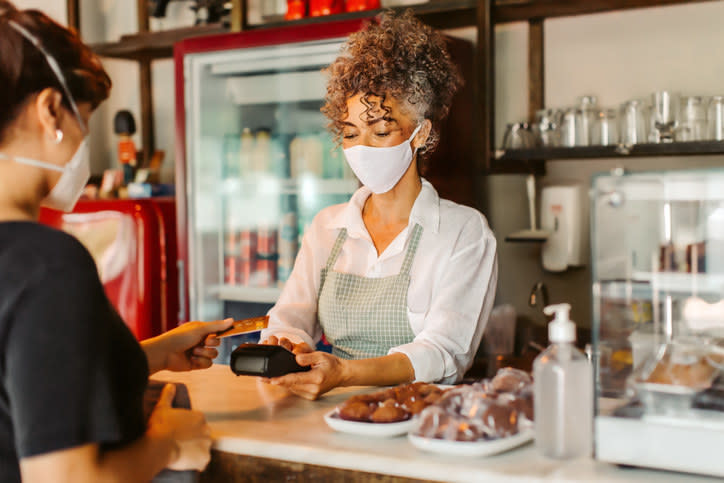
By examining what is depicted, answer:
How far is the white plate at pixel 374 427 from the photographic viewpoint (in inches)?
50.3

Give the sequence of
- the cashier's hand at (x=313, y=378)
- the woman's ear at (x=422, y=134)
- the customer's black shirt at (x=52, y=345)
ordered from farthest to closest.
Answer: the woman's ear at (x=422, y=134)
the cashier's hand at (x=313, y=378)
the customer's black shirt at (x=52, y=345)

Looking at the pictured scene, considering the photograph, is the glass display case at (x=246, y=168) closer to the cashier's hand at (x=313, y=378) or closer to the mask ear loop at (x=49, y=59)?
the cashier's hand at (x=313, y=378)

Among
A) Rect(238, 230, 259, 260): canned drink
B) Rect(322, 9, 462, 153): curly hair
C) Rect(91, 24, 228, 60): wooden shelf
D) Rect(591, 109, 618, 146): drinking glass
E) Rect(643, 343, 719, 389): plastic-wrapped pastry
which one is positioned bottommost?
Rect(643, 343, 719, 389): plastic-wrapped pastry

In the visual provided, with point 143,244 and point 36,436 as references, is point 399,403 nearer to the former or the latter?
point 36,436

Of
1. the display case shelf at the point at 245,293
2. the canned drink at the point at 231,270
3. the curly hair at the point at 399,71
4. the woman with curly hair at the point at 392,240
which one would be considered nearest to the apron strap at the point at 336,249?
the woman with curly hair at the point at 392,240

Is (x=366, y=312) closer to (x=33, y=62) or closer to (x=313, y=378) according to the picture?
(x=313, y=378)

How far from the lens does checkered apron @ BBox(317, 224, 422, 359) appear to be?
1988mm

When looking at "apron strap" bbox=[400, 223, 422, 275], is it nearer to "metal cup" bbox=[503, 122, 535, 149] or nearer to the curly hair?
the curly hair

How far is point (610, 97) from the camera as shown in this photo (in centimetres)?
293

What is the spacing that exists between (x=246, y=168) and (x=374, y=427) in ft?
7.34

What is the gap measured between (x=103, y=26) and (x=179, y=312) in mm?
1781

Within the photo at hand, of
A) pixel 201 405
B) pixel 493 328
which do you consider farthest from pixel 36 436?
pixel 493 328

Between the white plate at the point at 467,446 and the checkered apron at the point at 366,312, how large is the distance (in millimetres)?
774

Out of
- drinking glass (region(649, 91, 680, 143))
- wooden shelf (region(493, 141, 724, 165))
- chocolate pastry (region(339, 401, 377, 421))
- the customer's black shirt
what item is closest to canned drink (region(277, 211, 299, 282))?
wooden shelf (region(493, 141, 724, 165))
